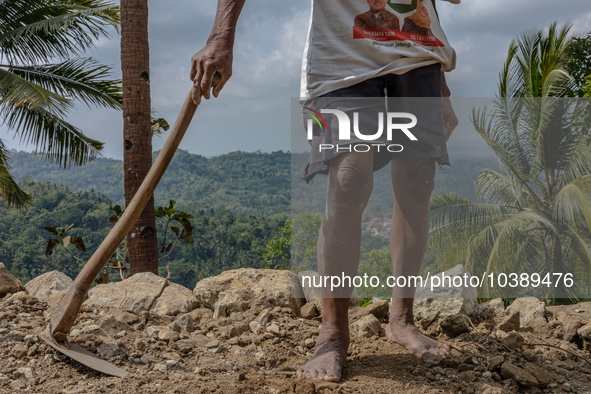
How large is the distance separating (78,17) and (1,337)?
8658 mm

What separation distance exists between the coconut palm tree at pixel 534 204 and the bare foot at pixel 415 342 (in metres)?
5.53

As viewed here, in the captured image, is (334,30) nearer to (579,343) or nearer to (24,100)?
(579,343)

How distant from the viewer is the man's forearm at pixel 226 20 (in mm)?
1698

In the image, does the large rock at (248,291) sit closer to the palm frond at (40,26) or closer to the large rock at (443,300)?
the large rock at (443,300)

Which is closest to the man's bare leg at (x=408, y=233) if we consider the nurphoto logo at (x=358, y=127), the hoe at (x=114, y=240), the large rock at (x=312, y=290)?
the nurphoto logo at (x=358, y=127)

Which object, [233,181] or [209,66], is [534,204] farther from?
[233,181]

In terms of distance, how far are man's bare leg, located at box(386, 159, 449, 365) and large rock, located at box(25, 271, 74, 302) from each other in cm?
205

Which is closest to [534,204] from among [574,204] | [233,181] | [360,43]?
[574,204]

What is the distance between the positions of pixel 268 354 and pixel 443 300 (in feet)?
3.23

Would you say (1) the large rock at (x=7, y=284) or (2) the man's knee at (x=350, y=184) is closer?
(2) the man's knee at (x=350, y=184)

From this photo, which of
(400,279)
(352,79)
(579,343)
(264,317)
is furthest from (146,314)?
(579,343)

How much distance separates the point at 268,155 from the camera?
32.0m

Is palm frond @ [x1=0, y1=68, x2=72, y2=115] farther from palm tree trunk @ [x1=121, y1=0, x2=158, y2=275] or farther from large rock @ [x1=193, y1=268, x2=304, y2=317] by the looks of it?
large rock @ [x1=193, y1=268, x2=304, y2=317]

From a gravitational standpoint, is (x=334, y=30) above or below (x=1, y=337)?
above
